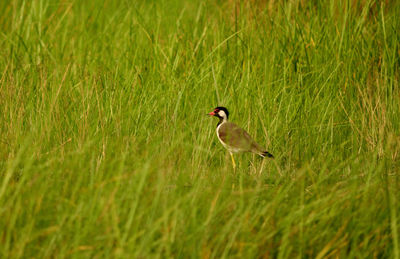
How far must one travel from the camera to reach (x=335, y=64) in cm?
510

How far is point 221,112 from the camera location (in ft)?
14.5

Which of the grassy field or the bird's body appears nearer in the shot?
the grassy field

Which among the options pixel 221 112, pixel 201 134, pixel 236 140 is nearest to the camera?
pixel 236 140

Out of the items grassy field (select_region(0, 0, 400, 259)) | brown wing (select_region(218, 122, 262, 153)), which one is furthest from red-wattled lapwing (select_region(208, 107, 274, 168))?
grassy field (select_region(0, 0, 400, 259))

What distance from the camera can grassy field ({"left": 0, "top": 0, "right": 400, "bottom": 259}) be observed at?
2.59 meters

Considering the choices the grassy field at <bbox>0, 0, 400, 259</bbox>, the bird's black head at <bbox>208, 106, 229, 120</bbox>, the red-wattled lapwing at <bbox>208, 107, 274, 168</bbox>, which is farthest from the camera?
the bird's black head at <bbox>208, 106, 229, 120</bbox>

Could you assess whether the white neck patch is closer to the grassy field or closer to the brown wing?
the grassy field

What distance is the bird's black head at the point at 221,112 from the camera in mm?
4414

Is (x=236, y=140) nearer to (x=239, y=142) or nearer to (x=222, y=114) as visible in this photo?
(x=239, y=142)

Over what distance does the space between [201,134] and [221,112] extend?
11.1 inches

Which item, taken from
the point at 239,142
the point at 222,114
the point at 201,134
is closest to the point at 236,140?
the point at 239,142

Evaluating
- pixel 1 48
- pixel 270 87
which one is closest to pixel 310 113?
pixel 270 87

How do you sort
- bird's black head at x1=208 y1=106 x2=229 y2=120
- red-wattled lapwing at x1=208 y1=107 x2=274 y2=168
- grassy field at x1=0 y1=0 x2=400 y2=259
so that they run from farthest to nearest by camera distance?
bird's black head at x1=208 y1=106 x2=229 y2=120, red-wattled lapwing at x1=208 y1=107 x2=274 y2=168, grassy field at x1=0 y1=0 x2=400 y2=259

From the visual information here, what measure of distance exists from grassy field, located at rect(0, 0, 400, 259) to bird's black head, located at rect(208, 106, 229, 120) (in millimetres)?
93
